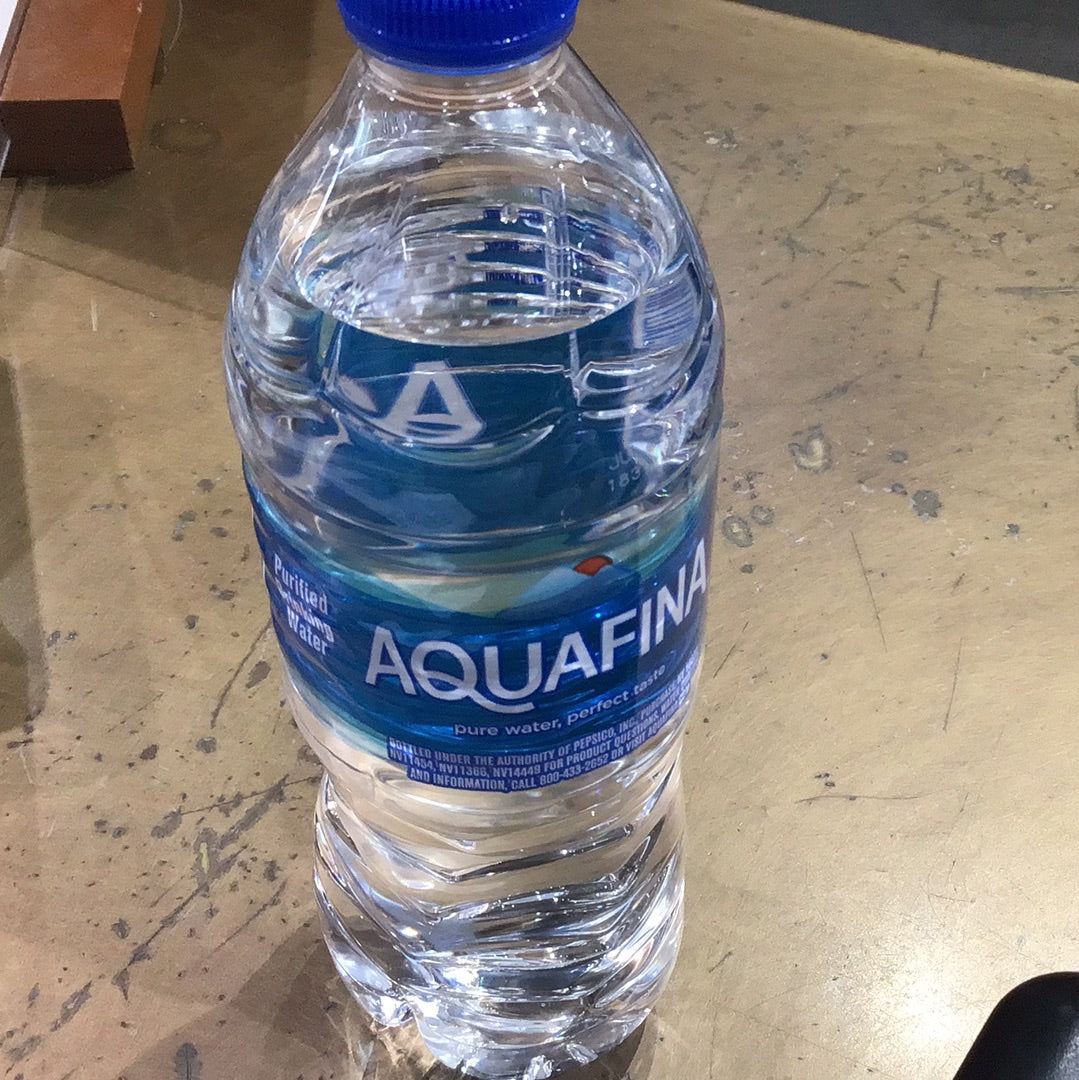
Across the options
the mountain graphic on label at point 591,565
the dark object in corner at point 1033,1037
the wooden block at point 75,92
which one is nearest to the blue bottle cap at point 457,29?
the mountain graphic on label at point 591,565

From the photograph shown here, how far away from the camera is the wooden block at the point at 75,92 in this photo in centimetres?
104

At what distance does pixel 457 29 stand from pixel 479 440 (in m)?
0.16

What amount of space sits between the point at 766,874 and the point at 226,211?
72cm

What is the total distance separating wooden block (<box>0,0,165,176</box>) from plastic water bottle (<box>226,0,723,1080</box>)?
1.93 ft

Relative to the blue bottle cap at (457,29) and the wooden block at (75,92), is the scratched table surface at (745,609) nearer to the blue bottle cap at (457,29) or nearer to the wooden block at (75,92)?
the wooden block at (75,92)

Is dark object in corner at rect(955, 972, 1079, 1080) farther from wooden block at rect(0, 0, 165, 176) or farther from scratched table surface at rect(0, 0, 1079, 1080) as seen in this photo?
wooden block at rect(0, 0, 165, 176)

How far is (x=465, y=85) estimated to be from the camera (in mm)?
491

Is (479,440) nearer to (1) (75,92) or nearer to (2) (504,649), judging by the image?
(2) (504,649)

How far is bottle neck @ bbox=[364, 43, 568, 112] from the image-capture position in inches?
19.0

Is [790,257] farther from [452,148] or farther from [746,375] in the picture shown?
A: [452,148]

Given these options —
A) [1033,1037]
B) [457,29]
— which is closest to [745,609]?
[1033,1037]

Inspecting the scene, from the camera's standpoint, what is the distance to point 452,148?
56cm

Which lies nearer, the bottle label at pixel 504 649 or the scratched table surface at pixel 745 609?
the bottle label at pixel 504 649

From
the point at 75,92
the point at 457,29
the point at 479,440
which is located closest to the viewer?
the point at 457,29
